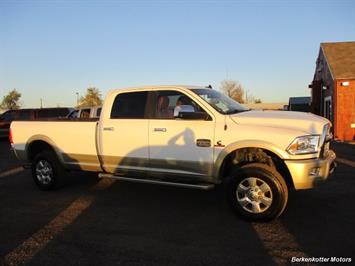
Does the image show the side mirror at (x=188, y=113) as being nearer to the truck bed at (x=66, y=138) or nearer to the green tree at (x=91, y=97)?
the truck bed at (x=66, y=138)

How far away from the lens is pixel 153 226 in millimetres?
5465

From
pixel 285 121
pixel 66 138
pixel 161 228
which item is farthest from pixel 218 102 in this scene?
pixel 66 138

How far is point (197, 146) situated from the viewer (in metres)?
6.00

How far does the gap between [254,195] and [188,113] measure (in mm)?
1600

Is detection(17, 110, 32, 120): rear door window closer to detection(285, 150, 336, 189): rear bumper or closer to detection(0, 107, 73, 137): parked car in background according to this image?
detection(0, 107, 73, 137): parked car in background

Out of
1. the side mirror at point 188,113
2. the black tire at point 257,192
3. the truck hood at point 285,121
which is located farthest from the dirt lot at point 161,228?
the side mirror at point 188,113

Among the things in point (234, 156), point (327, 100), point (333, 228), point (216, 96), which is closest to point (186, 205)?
point (234, 156)

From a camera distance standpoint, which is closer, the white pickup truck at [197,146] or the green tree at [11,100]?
the white pickup truck at [197,146]

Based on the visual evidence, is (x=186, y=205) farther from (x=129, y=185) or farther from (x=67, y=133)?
(x=67, y=133)

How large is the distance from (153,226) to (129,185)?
2884mm

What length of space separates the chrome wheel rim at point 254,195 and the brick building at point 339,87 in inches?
641

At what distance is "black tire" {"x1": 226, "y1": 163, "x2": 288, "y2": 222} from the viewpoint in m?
5.39

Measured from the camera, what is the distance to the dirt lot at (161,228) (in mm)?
4391

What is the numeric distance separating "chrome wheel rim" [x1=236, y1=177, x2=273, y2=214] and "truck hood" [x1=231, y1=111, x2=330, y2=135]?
842mm
